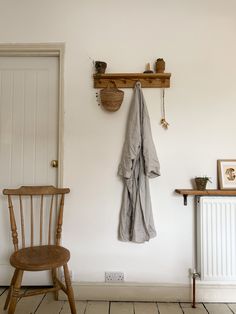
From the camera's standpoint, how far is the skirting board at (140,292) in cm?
197

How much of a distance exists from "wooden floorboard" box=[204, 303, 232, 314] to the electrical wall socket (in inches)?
26.7

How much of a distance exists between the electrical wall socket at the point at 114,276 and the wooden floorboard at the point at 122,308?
16 cm

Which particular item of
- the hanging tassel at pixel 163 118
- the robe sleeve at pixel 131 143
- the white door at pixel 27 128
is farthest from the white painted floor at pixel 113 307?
the hanging tassel at pixel 163 118

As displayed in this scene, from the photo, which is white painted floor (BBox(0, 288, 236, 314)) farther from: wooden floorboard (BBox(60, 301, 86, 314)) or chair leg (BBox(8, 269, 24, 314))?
chair leg (BBox(8, 269, 24, 314))

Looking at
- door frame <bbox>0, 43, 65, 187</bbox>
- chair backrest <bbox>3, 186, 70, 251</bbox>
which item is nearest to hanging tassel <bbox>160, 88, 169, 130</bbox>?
door frame <bbox>0, 43, 65, 187</bbox>

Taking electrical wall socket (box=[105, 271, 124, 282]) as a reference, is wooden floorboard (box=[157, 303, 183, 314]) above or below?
below

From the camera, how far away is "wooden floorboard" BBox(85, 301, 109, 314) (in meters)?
1.83

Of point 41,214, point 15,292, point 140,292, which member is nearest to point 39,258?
point 15,292

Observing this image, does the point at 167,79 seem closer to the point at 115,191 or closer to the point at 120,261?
the point at 115,191

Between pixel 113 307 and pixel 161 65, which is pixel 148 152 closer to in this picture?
pixel 161 65

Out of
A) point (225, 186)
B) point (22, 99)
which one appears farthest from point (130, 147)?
point (22, 99)

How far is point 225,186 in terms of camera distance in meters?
1.99

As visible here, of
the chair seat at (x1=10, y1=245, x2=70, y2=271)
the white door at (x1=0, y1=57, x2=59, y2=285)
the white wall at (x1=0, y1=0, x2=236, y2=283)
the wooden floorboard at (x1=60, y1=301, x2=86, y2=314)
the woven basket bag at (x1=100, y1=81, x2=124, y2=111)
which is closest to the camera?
the chair seat at (x1=10, y1=245, x2=70, y2=271)

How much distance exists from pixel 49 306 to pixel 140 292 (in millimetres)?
700
